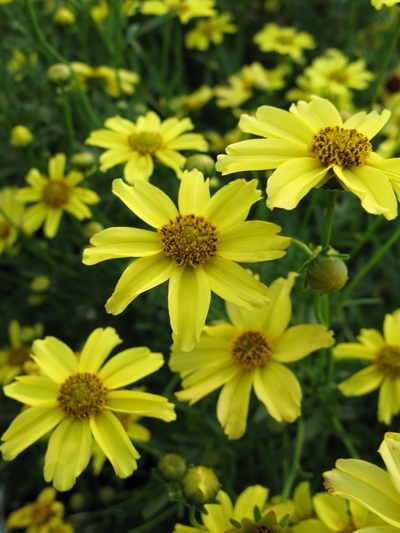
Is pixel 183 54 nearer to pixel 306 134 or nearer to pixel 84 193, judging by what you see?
pixel 84 193

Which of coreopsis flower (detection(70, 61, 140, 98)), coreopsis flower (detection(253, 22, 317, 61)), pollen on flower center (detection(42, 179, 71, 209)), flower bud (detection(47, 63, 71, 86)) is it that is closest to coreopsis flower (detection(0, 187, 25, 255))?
pollen on flower center (detection(42, 179, 71, 209))

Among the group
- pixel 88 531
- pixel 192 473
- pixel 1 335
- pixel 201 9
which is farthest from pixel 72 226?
pixel 192 473

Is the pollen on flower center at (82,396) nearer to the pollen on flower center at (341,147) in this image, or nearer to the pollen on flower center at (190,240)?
the pollen on flower center at (190,240)

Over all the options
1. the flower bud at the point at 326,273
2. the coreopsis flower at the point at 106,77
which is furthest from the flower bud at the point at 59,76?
the flower bud at the point at 326,273

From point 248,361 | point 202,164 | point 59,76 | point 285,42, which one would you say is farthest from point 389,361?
point 285,42

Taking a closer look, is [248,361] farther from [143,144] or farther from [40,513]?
[40,513]
